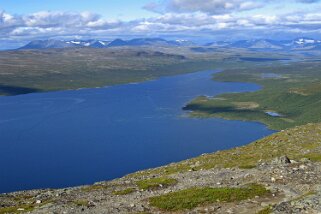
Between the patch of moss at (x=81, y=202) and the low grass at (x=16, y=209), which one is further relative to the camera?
the patch of moss at (x=81, y=202)

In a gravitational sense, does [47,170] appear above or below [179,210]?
below

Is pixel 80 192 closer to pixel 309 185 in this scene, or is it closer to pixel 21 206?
pixel 21 206

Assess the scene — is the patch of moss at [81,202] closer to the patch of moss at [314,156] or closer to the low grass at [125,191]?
the low grass at [125,191]

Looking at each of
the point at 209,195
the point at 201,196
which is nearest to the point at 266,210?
the point at 209,195

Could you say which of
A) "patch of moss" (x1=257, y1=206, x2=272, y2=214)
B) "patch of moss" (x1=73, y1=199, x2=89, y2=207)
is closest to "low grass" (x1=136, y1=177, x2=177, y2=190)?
"patch of moss" (x1=73, y1=199, x2=89, y2=207)

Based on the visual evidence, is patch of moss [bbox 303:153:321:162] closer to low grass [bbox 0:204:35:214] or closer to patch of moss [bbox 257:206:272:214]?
patch of moss [bbox 257:206:272:214]

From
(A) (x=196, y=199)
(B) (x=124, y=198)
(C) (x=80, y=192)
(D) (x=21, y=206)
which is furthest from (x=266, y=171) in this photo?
(D) (x=21, y=206)

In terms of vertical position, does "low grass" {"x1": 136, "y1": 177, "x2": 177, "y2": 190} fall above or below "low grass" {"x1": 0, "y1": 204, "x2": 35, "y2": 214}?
below

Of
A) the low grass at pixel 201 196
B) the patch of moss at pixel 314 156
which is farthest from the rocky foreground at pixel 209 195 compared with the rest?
the patch of moss at pixel 314 156
